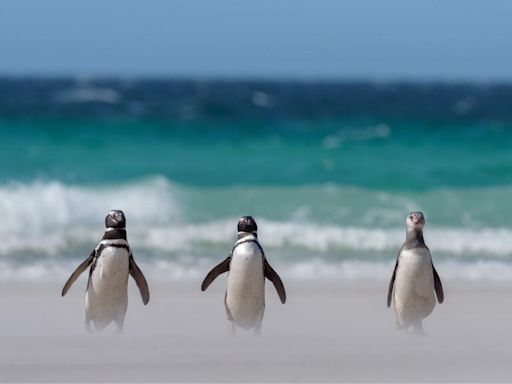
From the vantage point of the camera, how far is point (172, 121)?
78.1 ft

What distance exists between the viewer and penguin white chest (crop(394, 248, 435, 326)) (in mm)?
7109

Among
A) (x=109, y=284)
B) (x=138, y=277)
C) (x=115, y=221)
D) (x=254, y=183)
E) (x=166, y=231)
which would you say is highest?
(x=254, y=183)

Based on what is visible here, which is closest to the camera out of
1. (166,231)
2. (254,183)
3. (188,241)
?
(188,241)

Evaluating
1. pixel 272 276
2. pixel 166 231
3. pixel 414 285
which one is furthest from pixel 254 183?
pixel 414 285

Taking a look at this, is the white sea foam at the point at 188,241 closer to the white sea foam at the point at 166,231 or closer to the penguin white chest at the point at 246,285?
the white sea foam at the point at 166,231

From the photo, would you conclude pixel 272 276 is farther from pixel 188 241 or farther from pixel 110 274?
pixel 188 241

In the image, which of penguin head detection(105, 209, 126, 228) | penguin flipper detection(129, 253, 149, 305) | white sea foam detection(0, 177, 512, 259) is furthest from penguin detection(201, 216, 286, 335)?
white sea foam detection(0, 177, 512, 259)

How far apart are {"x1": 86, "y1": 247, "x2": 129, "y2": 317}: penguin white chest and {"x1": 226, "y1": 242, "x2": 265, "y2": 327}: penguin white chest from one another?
0.59m

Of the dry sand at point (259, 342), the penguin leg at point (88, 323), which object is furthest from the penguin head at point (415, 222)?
the penguin leg at point (88, 323)

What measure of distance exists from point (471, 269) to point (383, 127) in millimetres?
12256

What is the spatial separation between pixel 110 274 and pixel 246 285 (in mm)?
749

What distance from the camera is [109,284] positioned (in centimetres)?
706

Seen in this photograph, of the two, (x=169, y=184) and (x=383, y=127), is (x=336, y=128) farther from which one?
(x=169, y=184)

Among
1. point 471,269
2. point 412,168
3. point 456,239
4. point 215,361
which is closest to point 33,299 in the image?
point 215,361
